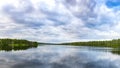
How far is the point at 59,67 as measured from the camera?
3703cm

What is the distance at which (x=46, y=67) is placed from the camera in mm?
37031

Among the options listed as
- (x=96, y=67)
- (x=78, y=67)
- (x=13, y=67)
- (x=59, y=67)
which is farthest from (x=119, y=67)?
(x=13, y=67)

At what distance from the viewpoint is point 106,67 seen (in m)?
38.6

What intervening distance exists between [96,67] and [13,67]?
14.7 m

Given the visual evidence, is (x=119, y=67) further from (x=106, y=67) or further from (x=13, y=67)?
(x=13, y=67)

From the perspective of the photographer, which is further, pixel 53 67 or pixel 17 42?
pixel 17 42

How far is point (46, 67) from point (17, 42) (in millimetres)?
158246

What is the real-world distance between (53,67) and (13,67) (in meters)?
6.91

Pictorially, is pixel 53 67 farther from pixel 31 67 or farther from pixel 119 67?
pixel 119 67

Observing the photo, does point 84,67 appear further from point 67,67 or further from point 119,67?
point 119,67

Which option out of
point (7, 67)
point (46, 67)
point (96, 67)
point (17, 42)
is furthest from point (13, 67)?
point (17, 42)

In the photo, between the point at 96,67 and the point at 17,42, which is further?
the point at 17,42

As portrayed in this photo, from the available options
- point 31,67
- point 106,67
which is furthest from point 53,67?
point 106,67

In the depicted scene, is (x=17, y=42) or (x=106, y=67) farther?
(x=17, y=42)
